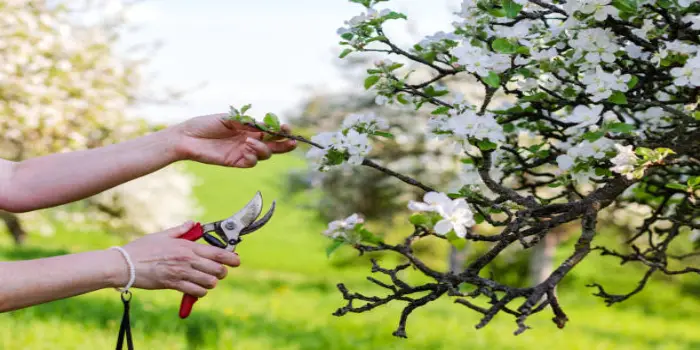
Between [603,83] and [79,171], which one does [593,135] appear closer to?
[603,83]

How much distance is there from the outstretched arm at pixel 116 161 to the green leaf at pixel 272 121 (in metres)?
0.19

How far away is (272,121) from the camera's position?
8.05ft

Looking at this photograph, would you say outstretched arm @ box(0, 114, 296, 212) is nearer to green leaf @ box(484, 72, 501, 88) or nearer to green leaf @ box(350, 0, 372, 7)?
green leaf @ box(350, 0, 372, 7)

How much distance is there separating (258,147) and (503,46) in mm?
899

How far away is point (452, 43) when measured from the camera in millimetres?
2680

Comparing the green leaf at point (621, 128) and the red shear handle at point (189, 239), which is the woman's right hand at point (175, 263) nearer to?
the red shear handle at point (189, 239)

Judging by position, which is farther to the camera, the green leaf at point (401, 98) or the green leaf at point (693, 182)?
the green leaf at point (401, 98)

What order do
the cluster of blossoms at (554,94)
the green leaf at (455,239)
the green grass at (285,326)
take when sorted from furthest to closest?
the green grass at (285,326)
the cluster of blossoms at (554,94)
the green leaf at (455,239)

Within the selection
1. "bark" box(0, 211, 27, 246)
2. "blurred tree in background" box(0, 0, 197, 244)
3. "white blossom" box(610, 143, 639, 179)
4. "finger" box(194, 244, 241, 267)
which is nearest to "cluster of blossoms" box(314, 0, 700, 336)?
"white blossom" box(610, 143, 639, 179)

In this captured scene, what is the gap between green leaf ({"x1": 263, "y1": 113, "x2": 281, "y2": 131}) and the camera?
2.45 metres

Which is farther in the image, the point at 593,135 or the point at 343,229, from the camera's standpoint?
the point at 593,135

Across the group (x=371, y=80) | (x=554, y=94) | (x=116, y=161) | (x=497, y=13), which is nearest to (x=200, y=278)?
(x=116, y=161)

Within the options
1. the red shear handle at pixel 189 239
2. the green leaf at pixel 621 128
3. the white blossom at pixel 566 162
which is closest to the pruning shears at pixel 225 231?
the red shear handle at pixel 189 239

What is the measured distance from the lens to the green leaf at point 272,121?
2.45m
